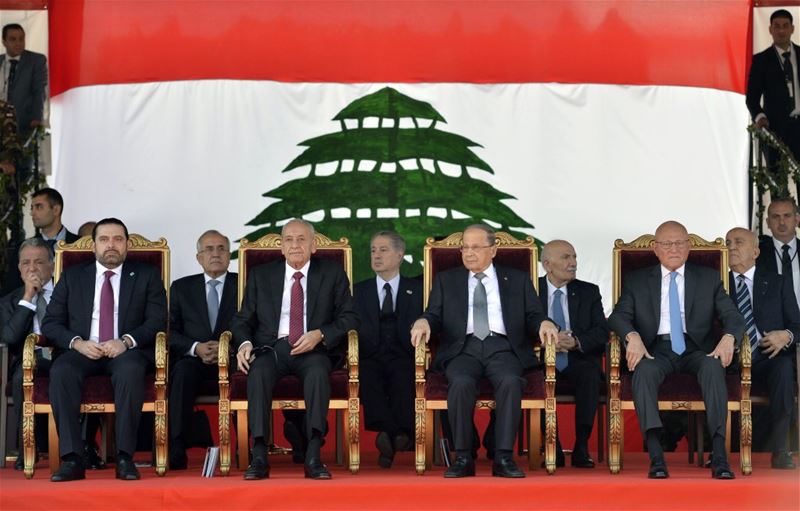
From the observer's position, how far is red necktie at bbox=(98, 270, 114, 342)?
6500mm

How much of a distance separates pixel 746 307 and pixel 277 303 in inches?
93.6

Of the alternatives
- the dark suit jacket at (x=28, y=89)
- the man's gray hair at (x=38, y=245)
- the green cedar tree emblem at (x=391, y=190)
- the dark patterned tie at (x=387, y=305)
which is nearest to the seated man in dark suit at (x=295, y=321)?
the dark patterned tie at (x=387, y=305)

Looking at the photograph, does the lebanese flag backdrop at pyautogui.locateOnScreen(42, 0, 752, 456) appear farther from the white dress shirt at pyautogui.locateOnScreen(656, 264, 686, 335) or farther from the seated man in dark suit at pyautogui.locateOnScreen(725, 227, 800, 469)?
the white dress shirt at pyautogui.locateOnScreen(656, 264, 686, 335)

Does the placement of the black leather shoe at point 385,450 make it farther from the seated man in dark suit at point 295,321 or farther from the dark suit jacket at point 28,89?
the dark suit jacket at point 28,89

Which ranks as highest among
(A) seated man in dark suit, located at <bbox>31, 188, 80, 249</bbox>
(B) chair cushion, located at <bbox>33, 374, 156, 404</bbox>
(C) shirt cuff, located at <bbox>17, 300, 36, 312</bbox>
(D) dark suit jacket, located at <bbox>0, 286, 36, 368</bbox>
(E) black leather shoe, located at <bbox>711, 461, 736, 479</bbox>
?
(A) seated man in dark suit, located at <bbox>31, 188, 80, 249</bbox>

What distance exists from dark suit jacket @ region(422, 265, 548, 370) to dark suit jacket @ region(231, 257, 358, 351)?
1.34 feet

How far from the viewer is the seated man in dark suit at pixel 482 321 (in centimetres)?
625

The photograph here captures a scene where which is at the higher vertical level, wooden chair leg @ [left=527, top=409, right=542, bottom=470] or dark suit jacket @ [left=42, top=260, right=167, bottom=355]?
dark suit jacket @ [left=42, top=260, right=167, bottom=355]

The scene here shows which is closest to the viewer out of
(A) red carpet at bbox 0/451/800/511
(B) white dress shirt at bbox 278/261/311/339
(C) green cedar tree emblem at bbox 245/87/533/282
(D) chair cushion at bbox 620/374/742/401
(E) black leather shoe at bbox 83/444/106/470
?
(A) red carpet at bbox 0/451/800/511

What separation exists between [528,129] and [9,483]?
3.92 meters

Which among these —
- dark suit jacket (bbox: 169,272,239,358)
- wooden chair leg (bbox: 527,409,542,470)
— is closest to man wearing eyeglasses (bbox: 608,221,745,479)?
wooden chair leg (bbox: 527,409,542,470)

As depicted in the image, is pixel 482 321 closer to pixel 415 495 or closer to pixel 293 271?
pixel 293 271

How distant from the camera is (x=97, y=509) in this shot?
567 centimetres

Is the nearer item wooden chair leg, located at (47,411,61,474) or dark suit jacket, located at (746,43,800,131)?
wooden chair leg, located at (47,411,61,474)
